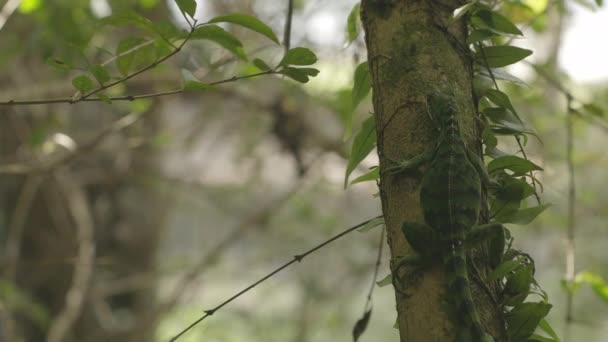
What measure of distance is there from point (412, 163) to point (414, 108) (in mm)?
106

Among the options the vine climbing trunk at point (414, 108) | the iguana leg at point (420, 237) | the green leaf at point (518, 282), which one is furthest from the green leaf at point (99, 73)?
the green leaf at point (518, 282)

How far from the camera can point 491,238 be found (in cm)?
117

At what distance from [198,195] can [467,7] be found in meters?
4.73

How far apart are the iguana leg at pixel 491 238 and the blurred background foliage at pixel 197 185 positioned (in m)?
1.75

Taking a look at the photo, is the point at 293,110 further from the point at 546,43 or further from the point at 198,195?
the point at 546,43

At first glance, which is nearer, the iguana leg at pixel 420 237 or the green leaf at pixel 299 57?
the iguana leg at pixel 420 237

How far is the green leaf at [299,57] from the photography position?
1286 millimetres

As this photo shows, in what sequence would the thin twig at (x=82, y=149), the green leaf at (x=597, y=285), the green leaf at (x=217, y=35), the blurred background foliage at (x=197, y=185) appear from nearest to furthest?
the green leaf at (x=217, y=35) < the green leaf at (x=597, y=285) < the thin twig at (x=82, y=149) < the blurred background foliage at (x=197, y=185)

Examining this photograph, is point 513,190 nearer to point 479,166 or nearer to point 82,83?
point 479,166

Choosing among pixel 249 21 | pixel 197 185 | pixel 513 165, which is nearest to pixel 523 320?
pixel 513 165

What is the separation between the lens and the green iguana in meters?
0.99

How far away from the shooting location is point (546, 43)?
5230mm

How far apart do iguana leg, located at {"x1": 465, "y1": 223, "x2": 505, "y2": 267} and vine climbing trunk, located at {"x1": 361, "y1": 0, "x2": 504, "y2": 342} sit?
4cm

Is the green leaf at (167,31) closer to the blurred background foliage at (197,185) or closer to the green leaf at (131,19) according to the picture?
the green leaf at (131,19)
